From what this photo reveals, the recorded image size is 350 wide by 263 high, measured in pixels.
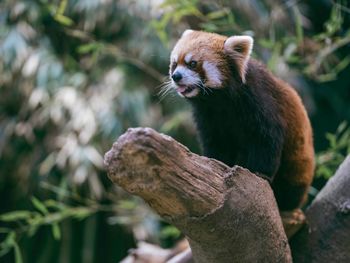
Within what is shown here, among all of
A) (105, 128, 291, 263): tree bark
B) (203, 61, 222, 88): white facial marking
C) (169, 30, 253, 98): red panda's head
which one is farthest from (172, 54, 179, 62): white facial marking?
(105, 128, 291, 263): tree bark

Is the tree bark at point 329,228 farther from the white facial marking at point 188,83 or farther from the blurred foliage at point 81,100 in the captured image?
the blurred foliage at point 81,100

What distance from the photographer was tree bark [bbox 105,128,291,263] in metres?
1.22

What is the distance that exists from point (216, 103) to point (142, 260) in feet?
2.60

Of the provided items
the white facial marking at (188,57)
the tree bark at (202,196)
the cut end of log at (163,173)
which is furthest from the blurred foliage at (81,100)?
the cut end of log at (163,173)

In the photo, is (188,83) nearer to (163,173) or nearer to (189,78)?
(189,78)

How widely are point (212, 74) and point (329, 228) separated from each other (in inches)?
24.5

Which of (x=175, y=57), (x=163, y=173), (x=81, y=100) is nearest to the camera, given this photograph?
(x=163, y=173)

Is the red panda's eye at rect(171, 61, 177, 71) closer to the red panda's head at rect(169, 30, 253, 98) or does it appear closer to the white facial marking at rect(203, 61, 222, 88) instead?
the red panda's head at rect(169, 30, 253, 98)

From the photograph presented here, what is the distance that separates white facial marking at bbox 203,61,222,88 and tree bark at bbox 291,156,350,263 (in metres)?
0.48

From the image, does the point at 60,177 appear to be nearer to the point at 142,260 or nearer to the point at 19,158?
the point at 19,158

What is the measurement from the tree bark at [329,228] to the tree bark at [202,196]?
0.83 feet

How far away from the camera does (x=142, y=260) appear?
2.37m

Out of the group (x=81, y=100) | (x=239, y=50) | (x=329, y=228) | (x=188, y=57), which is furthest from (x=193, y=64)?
(x=81, y=100)

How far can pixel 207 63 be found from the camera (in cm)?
191
